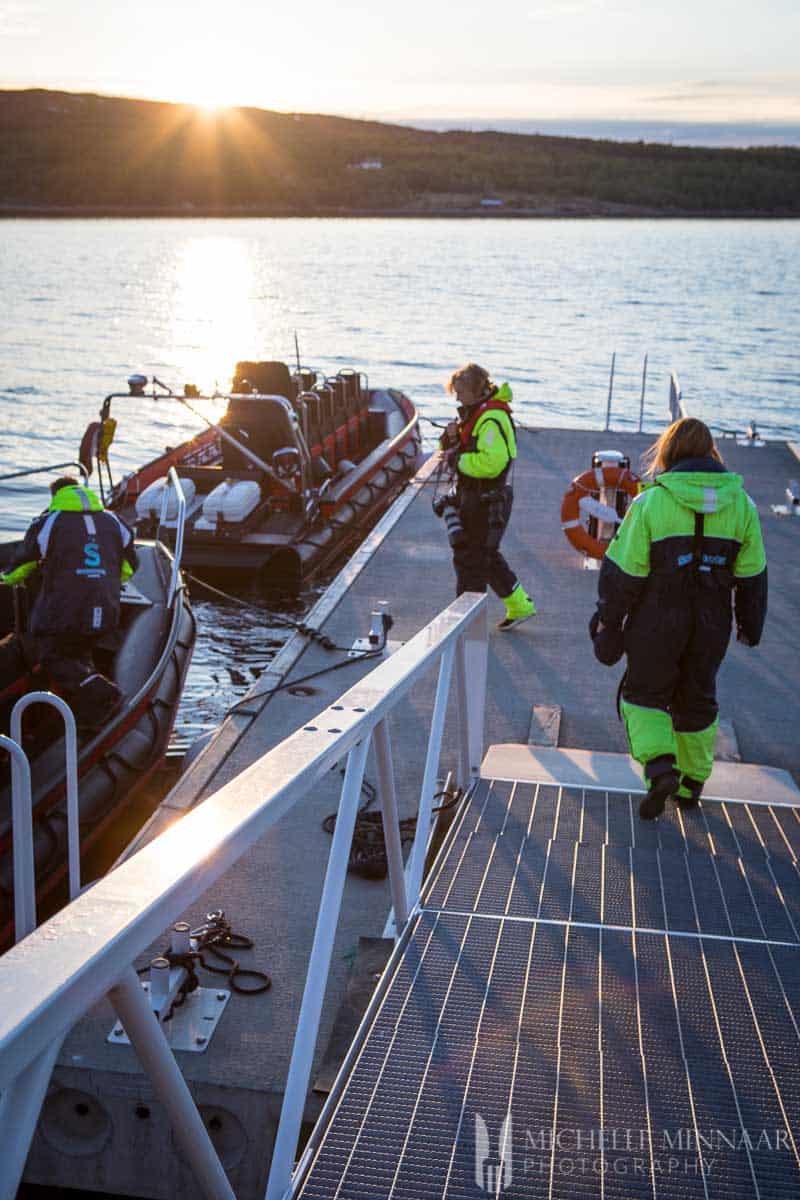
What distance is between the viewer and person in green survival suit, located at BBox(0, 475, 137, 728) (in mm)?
6422

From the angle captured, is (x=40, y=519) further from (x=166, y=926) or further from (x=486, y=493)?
(x=166, y=926)

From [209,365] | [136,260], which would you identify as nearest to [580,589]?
[209,365]

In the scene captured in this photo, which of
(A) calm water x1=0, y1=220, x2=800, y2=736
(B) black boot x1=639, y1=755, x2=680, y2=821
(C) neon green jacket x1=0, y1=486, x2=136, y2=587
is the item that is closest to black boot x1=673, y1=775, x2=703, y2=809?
(B) black boot x1=639, y1=755, x2=680, y2=821

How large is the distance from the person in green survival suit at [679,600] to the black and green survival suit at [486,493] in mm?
2796

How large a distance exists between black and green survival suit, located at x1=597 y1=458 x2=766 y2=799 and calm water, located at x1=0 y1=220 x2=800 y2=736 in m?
5.84

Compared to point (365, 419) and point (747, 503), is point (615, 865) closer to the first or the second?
point (747, 503)

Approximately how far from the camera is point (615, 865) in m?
3.64

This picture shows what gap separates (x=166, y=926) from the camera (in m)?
1.38

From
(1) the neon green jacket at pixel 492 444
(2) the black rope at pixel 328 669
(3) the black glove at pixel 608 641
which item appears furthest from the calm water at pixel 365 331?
(3) the black glove at pixel 608 641

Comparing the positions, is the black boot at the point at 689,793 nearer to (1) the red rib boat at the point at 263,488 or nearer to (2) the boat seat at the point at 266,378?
(1) the red rib boat at the point at 263,488

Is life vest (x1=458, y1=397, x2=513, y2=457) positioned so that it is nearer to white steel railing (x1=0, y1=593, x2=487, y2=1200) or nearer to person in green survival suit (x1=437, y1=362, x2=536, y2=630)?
person in green survival suit (x1=437, y1=362, x2=536, y2=630)

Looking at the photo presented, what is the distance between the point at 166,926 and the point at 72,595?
532 centimetres

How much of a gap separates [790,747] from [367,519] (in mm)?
9307

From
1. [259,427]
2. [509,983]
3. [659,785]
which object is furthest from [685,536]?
[259,427]
